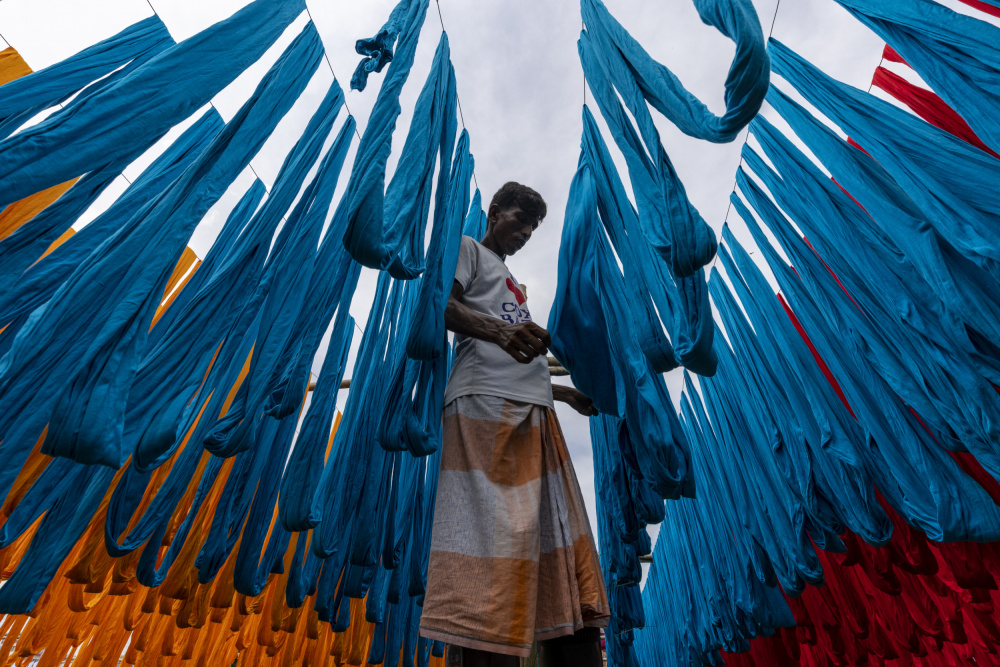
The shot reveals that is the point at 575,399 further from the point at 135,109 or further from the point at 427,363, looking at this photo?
the point at 135,109

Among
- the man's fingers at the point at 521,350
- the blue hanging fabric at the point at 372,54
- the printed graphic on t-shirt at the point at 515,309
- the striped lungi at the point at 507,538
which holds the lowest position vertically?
the striped lungi at the point at 507,538

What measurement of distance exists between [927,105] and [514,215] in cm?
120

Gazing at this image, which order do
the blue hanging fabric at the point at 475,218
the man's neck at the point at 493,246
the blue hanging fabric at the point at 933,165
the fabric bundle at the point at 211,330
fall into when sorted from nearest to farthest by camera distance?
the fabric bundle at the point at 211,330, the blue hanging fabric at the point at 933,165, the man's neck at the point at 493,246, the blue hanging fabric at the point at 475,218

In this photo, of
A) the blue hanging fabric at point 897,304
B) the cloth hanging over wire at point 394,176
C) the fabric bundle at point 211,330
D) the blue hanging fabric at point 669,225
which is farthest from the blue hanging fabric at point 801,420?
the cloth hanging over wire at point 394,176

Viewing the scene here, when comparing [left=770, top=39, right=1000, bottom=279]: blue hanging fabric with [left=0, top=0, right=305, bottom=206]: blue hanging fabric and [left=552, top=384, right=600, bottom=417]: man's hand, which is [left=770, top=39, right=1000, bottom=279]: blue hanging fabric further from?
[left=0, top=0, right=305, bottom=206]: blue hanging fabric

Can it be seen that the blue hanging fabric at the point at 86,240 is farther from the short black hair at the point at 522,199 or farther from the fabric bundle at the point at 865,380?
the fabric bundle at the point at 865,380

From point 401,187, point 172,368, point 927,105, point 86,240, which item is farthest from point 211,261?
point 927,105

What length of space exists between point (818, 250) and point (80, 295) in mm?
1785

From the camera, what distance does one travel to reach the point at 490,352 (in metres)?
1.48

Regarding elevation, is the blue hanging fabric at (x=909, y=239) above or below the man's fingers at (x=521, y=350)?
above

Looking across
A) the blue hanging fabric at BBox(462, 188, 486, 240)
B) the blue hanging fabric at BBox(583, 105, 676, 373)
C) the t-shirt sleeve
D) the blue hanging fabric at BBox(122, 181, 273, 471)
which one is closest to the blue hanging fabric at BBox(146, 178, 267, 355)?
the blue hanging fabric at BBox(122, 181, 273, 471)

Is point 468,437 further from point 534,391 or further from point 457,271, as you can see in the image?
point 457,271

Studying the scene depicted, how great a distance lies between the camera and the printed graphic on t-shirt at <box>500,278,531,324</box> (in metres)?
1.58

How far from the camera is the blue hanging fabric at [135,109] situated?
101 centimetres
